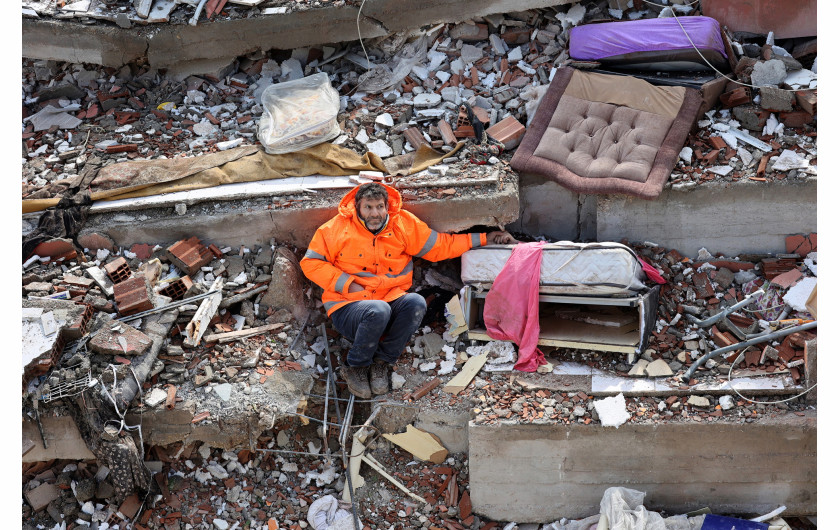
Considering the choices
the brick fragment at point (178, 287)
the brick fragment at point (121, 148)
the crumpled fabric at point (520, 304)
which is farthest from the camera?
the brick fragment at point (121, 148)

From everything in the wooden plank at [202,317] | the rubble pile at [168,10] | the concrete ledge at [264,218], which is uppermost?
the rubble pile at [168,10]

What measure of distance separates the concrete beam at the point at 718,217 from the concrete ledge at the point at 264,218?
0.99m

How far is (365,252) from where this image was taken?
22.9 feet

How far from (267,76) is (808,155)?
5.18 m

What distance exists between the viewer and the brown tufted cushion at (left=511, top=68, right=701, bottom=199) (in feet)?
24.4

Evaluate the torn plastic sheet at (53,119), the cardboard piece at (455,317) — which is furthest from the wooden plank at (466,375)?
the torn plastic sheet at (53,119)

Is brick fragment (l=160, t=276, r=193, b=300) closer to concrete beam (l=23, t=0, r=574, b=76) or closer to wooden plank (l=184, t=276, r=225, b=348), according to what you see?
wooden plank (l=184, t=276, r=225, b=348)

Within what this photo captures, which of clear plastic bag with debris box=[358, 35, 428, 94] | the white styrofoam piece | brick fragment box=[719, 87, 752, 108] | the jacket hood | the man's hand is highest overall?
clear plastic bag with debris box=[358, 35, 428, 94]

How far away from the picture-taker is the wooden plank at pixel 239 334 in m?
7.05

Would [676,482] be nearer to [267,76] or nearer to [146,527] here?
[146,527]

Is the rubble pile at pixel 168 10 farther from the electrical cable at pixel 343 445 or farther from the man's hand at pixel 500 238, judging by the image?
the electrical cable at pixel 343 445

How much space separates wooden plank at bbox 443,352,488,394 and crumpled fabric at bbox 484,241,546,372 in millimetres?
245

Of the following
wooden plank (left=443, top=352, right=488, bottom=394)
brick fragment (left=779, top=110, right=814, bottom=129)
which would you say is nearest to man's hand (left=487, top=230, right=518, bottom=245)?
wooden plank (left=443, top=352, right=488, bottom=394)

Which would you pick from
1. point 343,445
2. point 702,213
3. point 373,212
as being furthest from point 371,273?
point 702,213
